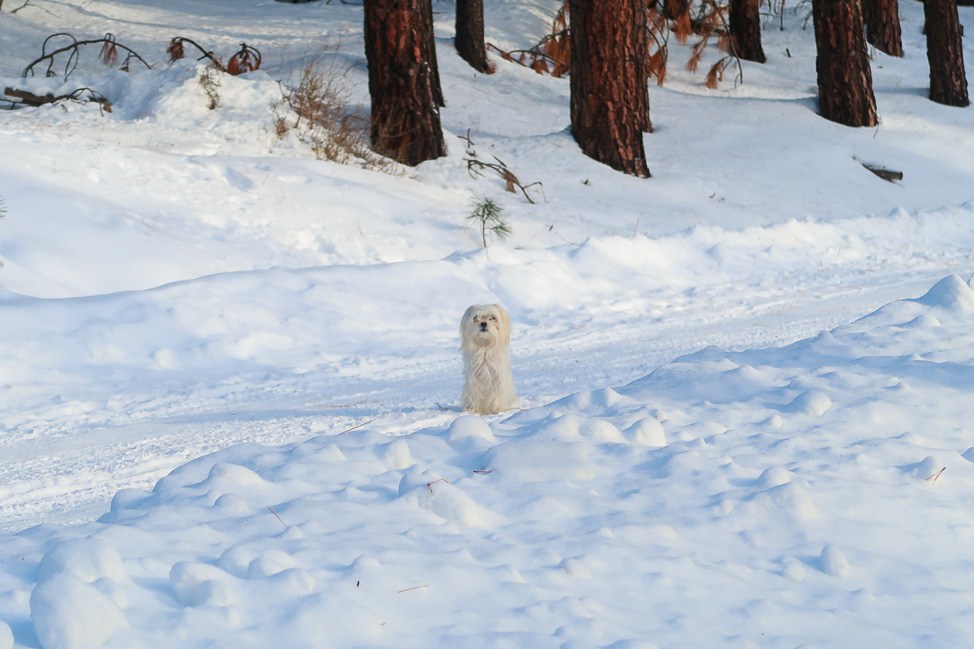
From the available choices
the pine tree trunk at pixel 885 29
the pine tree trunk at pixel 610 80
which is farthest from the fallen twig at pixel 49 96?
the pine tree trunk at pixel 885 29

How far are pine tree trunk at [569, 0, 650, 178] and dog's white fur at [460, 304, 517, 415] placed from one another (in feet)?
26.0

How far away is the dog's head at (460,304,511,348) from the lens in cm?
593

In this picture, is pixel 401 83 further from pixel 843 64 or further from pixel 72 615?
pixel 72 615

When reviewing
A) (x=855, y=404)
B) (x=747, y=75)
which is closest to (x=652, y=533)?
(x=855, y=404)

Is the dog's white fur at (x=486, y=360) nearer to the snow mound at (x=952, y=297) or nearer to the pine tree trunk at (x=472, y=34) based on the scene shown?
the snow mound at (x=952, y=297)

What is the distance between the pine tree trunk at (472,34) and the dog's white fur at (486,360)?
39.9 feet

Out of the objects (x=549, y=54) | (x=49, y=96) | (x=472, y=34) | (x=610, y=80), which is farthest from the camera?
(x=549, y=54)

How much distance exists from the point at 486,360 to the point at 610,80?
26.9 ft

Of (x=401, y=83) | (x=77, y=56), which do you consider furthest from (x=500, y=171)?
(x=77, y=56)

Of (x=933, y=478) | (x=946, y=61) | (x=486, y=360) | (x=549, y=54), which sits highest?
(x=549, y=54)

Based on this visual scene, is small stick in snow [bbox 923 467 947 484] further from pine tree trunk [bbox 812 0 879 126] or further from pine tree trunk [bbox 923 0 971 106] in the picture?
pine tree trunk [bbox 923 0 971 106]

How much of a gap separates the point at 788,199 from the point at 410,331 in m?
6.93

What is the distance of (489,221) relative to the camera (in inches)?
426

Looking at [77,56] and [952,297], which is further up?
[77,56]
